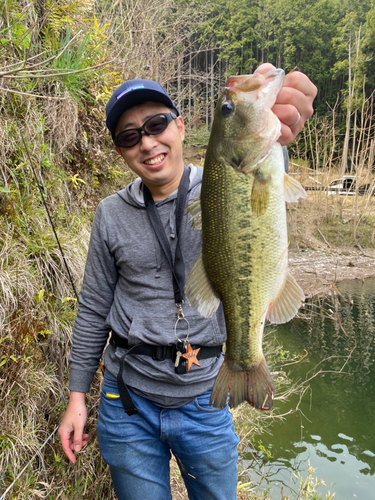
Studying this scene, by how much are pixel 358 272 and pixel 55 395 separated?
45.7ft

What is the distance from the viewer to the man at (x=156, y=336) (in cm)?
174

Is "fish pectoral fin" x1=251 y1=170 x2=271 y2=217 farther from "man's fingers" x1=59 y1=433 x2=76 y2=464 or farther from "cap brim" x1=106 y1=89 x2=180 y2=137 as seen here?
"man's fingers" x1=59 y1=433 x2=76 y2=464

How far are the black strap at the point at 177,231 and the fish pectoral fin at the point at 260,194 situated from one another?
0.50m

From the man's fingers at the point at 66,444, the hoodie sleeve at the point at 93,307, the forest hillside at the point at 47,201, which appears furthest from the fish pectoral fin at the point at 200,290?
the man's fingers at the point at 66,444

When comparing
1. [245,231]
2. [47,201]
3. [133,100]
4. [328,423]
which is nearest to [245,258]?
[245,231]

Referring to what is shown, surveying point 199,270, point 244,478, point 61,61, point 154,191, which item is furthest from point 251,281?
point 244,478

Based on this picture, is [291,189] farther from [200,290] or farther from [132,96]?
[132,96]

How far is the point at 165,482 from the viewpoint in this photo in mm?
1861

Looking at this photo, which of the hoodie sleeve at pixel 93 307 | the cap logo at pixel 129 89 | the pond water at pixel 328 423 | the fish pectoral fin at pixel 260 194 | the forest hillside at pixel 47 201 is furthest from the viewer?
the pond water at pixel 328 423

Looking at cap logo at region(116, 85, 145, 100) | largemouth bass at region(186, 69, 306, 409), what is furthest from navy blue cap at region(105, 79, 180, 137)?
largemouth bass at region(186, 69, 306, 409)

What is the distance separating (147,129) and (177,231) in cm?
51

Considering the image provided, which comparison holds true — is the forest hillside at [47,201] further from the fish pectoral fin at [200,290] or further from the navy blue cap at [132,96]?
the fish pectoral fin at [200,290]

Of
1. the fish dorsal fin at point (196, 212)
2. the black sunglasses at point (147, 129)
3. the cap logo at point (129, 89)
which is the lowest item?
the fish dorsal fin at point (196, 212)

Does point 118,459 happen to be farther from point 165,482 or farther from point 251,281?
point 251,281
